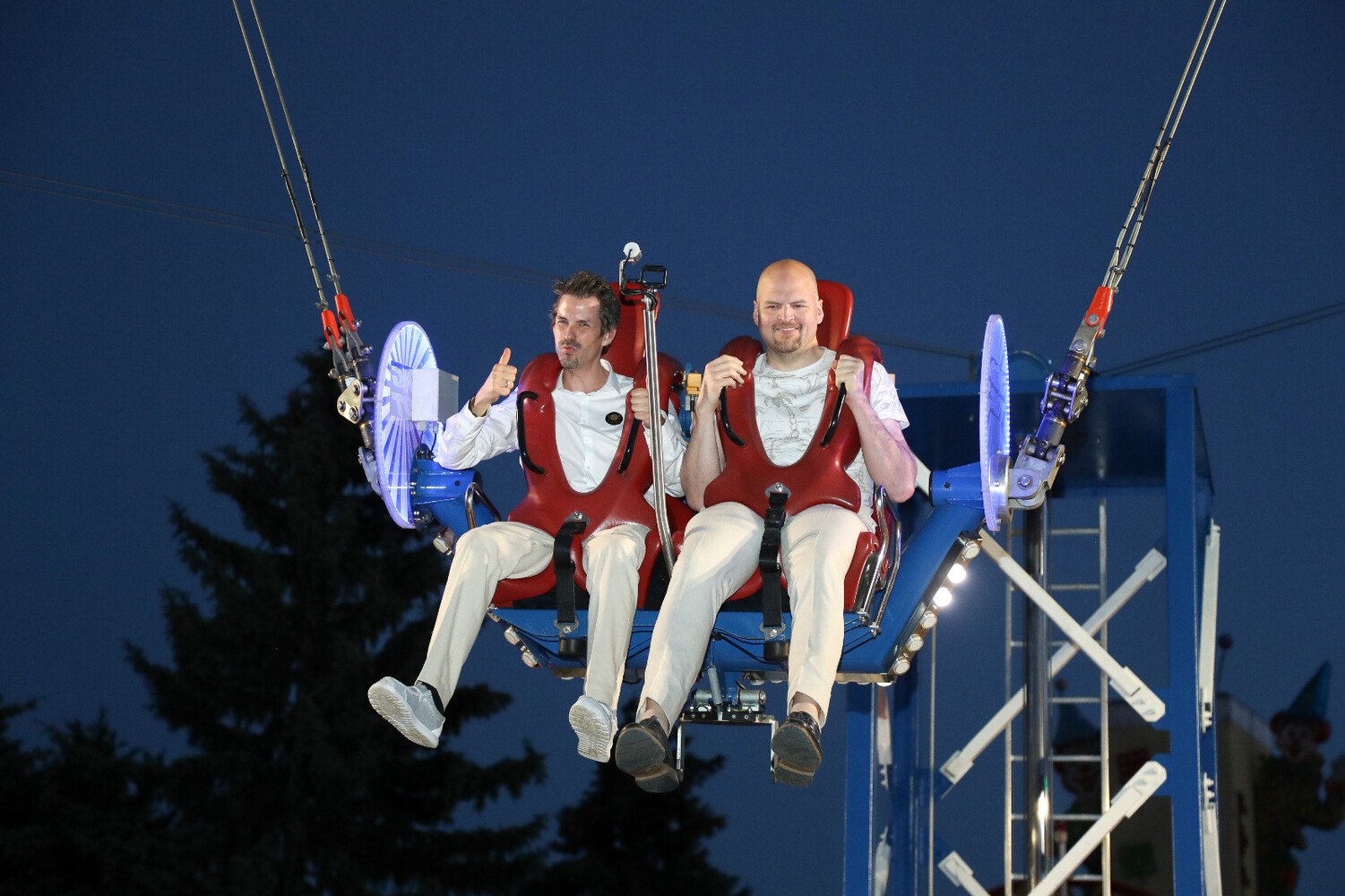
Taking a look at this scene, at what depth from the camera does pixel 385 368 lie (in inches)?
243

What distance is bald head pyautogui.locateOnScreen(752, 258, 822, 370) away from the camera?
580cm

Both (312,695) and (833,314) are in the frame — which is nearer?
(833,314)

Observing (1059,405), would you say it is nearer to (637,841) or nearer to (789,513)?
(789,513)

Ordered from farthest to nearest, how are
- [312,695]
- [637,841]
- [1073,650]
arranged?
[637,841]
[312,695]
[1073,650]

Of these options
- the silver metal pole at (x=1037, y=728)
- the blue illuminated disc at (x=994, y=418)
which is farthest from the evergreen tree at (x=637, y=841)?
the blue illuminated disc at (x=994, y=418)

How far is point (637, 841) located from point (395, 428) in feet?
43.2

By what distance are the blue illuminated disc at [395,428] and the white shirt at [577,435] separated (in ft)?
0.46

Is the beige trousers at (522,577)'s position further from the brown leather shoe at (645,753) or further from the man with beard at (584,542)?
the brown leather shoe at (645,753)

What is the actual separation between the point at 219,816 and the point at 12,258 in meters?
8.11

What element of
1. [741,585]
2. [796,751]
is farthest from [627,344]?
[796,751]

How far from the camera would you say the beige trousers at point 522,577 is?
554cm

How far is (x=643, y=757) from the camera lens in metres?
5.09

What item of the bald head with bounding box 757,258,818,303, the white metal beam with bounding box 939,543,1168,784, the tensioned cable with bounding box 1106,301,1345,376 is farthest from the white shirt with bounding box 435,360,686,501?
the tensioned cable with bounding box 1106,301,1345,376

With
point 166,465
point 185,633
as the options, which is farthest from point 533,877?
point 166,465
